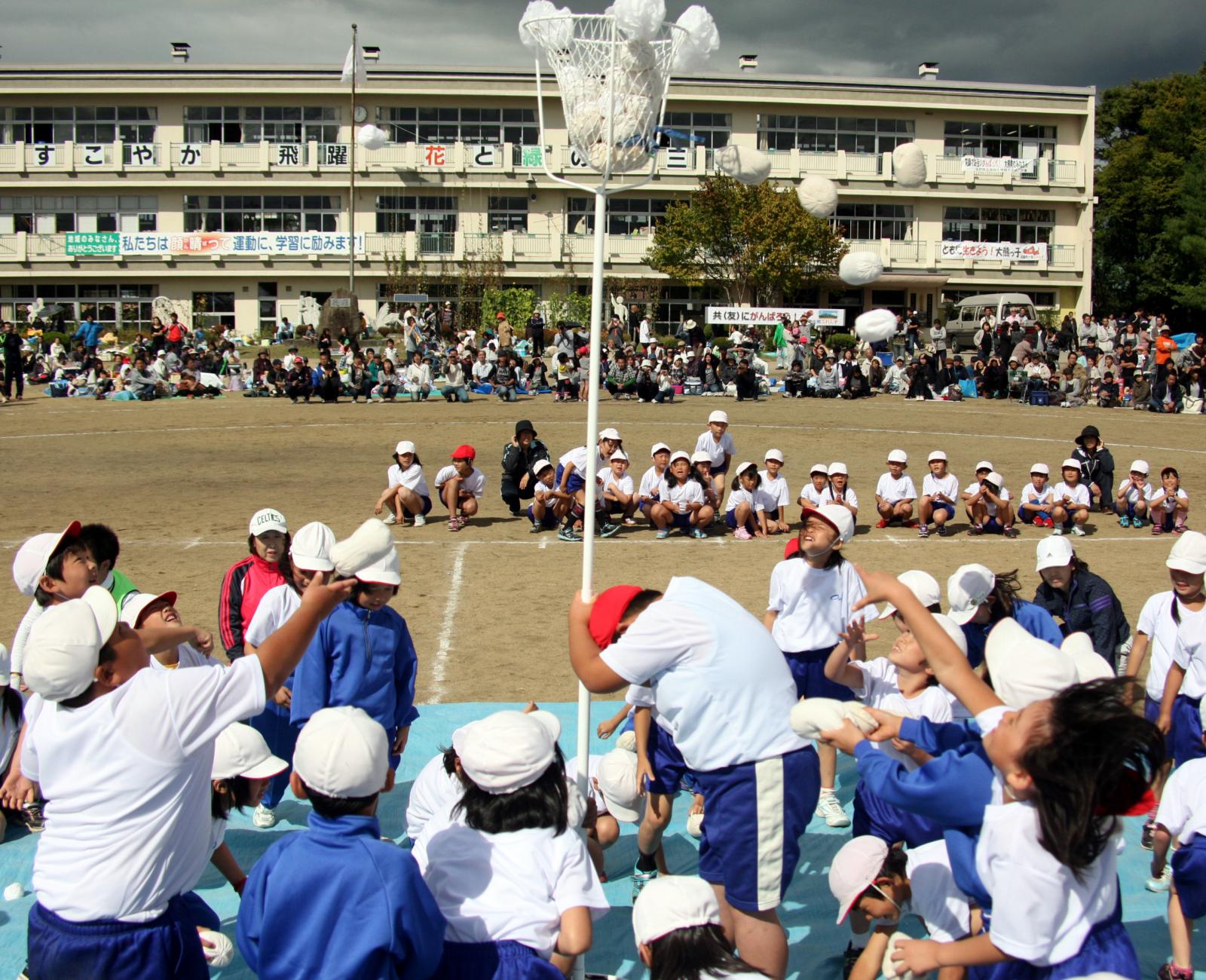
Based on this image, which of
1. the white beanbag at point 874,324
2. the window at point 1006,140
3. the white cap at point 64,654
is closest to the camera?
the white cap at point 64,654

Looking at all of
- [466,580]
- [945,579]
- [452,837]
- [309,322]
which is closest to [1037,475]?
[945,579]

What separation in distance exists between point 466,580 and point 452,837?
28.3ft

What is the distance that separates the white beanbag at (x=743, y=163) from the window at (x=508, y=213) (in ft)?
140

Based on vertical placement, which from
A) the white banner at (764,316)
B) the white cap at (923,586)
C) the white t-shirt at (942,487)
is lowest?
the white t-shirt at (942,487)

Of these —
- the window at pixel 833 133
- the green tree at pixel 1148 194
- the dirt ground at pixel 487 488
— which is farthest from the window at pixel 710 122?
the dirt ground at pixel 487 488

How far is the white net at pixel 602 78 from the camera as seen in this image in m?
5.29

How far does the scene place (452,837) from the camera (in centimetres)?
343

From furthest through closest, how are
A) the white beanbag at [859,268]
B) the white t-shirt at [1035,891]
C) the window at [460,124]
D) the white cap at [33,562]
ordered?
the window at [460,124], the white beanbag at [859,268], the white cap at [33,562], the white t-shirt at [1035,891]

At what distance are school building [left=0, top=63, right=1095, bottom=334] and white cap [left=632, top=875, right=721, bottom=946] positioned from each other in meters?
43.8

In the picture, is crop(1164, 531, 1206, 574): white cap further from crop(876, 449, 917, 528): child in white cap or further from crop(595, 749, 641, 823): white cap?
crop(876, 449, 917, 528): child in white cap

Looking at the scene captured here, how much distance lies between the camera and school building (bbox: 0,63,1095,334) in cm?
4728

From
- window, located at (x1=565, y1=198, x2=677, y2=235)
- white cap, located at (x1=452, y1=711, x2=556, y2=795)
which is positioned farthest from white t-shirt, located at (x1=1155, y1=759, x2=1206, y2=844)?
window, located at (x1=565, y1=198, x2=677, y2=235)

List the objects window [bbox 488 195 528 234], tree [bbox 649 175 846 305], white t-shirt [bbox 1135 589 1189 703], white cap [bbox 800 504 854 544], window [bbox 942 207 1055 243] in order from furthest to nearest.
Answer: window [bbox 942 207 1055 243] < window [bbox 488 195 528 234] < tree [bbox 649 175 846 305] < white cap [bbox 800 504 854 544] < white t-shirt [bbox 1135 589 1189 703]

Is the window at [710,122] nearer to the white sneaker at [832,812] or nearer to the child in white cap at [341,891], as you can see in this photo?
the white sneaker at [832,812]
